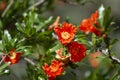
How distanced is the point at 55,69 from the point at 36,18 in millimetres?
790

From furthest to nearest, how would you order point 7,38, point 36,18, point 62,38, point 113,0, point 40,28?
point 113,0 → point 36,18 → point 40,28 → point 7,38 → point 62,38

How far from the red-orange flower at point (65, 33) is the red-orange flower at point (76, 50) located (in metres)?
0.04

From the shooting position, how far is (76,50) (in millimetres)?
2283

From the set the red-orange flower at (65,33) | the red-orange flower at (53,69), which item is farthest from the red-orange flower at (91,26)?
the red-orange flower at (53,69)

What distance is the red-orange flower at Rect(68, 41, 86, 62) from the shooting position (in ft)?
7.51

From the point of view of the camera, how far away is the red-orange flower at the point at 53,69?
2297 mm

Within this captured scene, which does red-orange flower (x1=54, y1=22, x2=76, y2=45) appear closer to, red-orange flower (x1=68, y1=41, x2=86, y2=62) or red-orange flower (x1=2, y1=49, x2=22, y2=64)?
red-orange flower (x1=68, y1=41, x2=86, y2=62)

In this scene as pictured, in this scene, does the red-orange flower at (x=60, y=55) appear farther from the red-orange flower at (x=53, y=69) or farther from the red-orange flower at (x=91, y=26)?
the red-orange flower at (x=91, y=26)

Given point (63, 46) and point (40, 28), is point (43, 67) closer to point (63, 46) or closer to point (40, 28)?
point (63, 46)

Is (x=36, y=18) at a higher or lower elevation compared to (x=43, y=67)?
higher

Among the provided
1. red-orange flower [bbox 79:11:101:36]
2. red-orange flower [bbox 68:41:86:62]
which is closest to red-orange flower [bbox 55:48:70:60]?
red-orange flower [bbox 68:41:86:62]

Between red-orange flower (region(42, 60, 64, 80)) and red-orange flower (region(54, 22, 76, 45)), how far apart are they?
0.46 feet

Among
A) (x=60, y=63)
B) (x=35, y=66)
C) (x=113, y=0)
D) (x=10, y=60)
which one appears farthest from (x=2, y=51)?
(x=113, y=0)

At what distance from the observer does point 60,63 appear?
234cm
